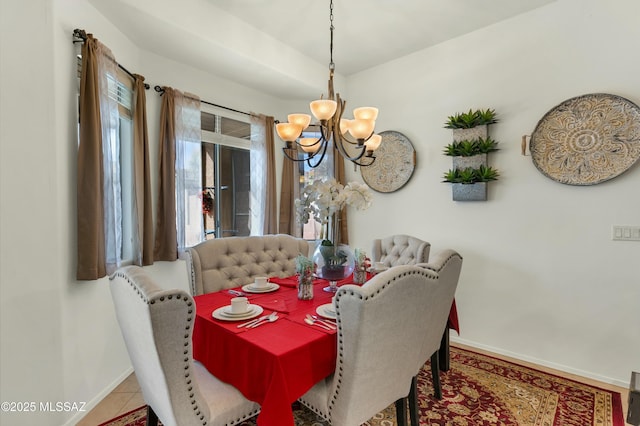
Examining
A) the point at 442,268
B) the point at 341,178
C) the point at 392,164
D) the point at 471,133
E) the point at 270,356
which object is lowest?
the point at 270,356

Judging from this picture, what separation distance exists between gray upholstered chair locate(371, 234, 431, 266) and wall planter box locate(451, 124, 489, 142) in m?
1.03

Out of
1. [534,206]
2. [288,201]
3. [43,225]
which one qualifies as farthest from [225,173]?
[534,206]

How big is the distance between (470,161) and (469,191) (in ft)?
0.90

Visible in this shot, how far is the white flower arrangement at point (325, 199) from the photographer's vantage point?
1938 millimetres

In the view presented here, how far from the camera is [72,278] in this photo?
6.73 feet

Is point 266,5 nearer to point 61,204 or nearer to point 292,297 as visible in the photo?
point 61,204

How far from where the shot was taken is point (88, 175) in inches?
81.0

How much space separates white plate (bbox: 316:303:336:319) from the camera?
5.28 feet

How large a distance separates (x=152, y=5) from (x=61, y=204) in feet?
5.00

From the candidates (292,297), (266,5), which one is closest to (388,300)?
(292,297)

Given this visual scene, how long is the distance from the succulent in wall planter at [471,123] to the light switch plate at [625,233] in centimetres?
119

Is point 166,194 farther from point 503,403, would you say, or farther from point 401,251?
point 503,403

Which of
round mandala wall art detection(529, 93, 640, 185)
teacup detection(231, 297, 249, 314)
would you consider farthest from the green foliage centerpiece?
round mandala wall art detection(529, 93, 640, 185)

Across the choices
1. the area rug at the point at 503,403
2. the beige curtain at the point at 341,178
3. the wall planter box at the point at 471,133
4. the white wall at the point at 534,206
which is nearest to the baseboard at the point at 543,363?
the white wall at the point at 534,206
